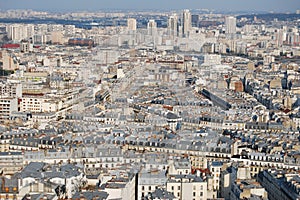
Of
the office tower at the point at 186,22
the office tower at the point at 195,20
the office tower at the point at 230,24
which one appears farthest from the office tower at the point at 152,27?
the office tower at the point at 230,24

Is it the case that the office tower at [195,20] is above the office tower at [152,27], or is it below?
above

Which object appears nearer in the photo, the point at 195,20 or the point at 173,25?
the point at 173,25

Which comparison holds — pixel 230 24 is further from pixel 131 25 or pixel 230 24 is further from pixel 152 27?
pixel 152 27

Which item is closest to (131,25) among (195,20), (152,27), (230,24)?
(152,27)

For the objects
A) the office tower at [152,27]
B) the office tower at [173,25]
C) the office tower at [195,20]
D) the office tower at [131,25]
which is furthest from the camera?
the office tower at [195,20]

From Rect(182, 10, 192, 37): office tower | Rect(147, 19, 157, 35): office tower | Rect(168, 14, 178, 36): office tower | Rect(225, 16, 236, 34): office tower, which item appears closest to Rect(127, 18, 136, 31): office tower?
Rect(147, 19, 157, 35): office tower

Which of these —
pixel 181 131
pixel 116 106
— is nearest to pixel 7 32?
pixel 116 106

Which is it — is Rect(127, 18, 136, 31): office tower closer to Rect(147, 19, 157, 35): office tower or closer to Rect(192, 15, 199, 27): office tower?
Rect(147, 19, 157, 35): office tower

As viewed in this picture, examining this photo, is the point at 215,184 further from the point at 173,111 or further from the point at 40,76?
the point at 40,76

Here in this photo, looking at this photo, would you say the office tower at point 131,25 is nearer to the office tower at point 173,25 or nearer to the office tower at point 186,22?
the office tower at point 173,25
